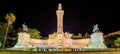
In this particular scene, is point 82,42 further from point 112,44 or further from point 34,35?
point 34,35

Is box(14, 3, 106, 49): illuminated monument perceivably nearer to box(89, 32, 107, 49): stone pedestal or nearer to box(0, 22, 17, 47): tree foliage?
box(89, 32, 107, 49): stone pedestal

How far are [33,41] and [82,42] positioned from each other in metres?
12.5

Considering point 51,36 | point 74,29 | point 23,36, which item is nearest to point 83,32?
point 74,29

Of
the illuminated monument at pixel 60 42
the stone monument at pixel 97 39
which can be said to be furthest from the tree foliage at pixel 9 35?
the stone monument at pixel 97 39

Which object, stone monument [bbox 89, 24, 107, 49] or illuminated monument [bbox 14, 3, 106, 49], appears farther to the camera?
illuminated monument [bbox 14, 3, 106, 49]

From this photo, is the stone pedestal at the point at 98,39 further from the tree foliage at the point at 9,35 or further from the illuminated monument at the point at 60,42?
the tree foliage at the point at 9,35

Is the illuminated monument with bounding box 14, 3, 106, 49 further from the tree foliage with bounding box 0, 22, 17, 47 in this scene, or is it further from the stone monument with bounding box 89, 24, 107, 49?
the tree foliage with bounding box 0, 22, 17, 47

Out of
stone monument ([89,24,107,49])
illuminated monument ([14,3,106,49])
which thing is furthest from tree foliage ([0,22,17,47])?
stone monument ([89,24,107,49])

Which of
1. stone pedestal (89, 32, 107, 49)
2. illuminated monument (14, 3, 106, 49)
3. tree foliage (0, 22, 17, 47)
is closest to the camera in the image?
stone pedestal (89, 32, 107, 49)

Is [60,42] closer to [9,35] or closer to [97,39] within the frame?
[97,39]

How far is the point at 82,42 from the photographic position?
59250 mm

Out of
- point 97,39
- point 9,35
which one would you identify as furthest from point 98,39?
point 9,35

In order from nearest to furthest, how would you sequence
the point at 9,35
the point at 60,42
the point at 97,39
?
the point at 97,39, the point at 60,42, the point at 9,35

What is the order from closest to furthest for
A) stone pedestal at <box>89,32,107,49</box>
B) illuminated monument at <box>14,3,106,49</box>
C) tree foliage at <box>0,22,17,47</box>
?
stone pedestal at <box>89,32,107,49</box> < illuminated monument at <box>14,3,106,49</box> < tree foliage at <box>0,22,17,47</box>
